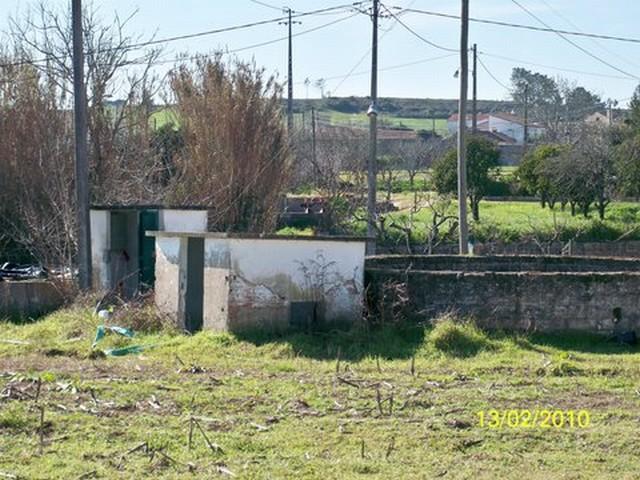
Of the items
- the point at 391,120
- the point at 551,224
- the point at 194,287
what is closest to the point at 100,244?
the point at 194,287

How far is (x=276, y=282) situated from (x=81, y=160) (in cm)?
607

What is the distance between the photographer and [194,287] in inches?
752

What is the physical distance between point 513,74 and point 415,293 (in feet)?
493

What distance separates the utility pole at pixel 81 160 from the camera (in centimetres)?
2181

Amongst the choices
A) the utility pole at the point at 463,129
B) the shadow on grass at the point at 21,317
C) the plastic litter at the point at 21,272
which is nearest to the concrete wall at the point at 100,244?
the plastic litter at the point at 21,272

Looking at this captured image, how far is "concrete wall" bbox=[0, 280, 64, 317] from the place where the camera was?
2206cm

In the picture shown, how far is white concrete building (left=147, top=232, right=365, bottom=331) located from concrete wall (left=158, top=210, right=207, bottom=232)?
155 inches

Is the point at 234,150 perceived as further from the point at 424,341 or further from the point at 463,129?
the point at 424,341

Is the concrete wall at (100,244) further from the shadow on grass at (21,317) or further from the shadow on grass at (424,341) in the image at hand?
the shadow on grass at (424,341)

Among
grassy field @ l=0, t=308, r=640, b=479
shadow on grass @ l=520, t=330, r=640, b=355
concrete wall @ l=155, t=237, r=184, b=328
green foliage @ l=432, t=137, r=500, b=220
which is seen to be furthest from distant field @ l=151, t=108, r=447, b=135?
grassy field @ l=0, t=308, r=640, b=479

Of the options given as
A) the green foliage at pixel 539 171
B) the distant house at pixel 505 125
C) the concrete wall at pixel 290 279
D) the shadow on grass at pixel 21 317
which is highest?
the distant house at pixel 505 125

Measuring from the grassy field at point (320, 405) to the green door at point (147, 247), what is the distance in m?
4.68

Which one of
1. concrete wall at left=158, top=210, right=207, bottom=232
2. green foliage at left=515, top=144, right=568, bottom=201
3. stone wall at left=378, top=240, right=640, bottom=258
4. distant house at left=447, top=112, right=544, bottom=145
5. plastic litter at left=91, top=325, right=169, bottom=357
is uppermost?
distant house at left=447, top=112, right=544, bottom=145

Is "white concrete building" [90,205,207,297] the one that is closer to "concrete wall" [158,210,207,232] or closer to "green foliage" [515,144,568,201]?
"concrete wall" [158,210,207,232]
